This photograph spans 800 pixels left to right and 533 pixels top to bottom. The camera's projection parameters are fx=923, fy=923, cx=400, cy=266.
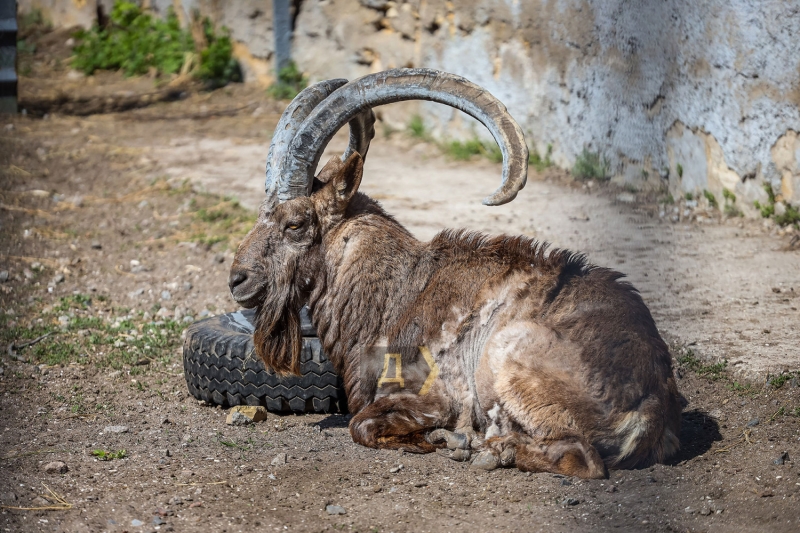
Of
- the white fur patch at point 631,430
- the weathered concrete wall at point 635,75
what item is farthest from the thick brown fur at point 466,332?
the weathered concrete wall at point 635,75

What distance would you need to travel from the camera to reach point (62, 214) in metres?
9.28

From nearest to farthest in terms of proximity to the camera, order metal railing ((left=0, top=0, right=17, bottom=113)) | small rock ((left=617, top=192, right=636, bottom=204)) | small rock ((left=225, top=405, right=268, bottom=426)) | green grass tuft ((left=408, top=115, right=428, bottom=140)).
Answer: small rock ((left=225, top=405, right=268, bottom=426)), small rock ((left=617, top=192, right=636, bottom=204)), green grass tuft ((left=408, top=115, right=428, bottom=140)), metal railing ((left=0, top=0, right=17, bottom=113))

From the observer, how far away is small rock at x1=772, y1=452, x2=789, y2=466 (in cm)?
400

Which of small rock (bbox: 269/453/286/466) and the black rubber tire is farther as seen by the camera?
the black rubber tire

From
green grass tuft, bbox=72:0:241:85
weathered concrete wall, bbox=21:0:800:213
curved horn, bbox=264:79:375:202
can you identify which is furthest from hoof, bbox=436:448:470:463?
green grass tuft, bbox=72:0:241:85

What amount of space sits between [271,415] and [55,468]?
4.11 ft

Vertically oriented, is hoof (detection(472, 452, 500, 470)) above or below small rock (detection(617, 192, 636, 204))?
below

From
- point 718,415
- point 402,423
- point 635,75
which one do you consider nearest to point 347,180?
point 402,423

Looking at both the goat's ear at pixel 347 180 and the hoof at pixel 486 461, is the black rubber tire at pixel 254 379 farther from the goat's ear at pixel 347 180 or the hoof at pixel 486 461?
the hoof at pixel 486 461

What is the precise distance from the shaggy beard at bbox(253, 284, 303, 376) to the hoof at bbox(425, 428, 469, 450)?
0.84 metres

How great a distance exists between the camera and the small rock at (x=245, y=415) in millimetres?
4844

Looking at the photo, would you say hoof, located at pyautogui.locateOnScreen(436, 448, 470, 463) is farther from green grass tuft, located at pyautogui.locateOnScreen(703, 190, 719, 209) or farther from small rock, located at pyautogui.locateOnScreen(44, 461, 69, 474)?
green grass tuft, located at pyautogui.locateOnScreen(703, 190, 719, 209)

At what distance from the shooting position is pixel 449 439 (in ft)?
14.3

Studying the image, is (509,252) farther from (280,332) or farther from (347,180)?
(280,332)
